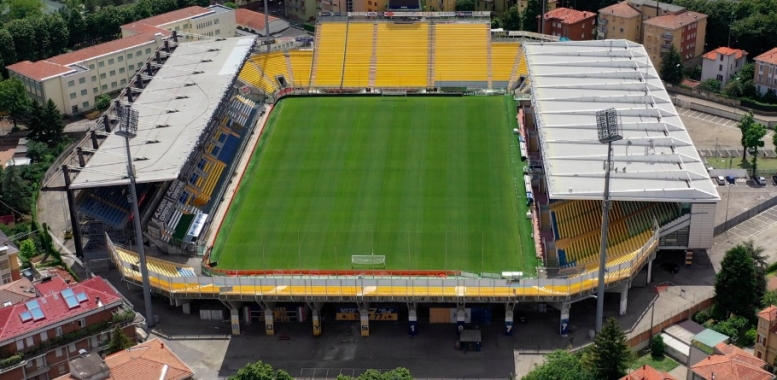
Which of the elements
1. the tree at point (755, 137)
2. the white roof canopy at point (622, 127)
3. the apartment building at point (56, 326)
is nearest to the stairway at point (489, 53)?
the white roof canopy at point (622, 127)

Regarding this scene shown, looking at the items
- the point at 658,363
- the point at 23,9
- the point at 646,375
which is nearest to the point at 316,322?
the point at 646,375

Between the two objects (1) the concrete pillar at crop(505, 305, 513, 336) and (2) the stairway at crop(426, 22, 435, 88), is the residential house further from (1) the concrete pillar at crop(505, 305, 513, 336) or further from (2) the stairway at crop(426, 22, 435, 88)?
(2) the stairway at crop(426, 22, 435, 88)

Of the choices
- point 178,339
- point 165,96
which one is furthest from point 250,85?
point 178,339

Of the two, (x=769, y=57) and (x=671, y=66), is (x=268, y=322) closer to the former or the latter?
(x=671, y=66)

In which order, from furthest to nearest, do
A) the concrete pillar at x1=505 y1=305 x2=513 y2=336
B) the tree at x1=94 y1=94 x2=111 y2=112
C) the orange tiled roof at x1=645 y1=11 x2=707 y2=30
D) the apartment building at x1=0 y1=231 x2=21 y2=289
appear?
→ 1. the orange tiled roof at x1=645 y1=11 x2=707 y2=30
2. the tree at x1=94 y1=94 x2=111 y2=112
3. the apartment building at x1=0 y1=231 x2=21 y2=289
4. the concrete pillar at x1=505 y1=305 x2=513 y2=336

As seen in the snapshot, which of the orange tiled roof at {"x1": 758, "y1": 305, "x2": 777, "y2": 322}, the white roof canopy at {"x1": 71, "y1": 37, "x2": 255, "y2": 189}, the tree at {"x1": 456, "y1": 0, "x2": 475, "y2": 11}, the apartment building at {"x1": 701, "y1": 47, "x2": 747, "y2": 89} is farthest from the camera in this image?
the tree at {"x1": 456, "y1": 0, "x2": 475, "y2": 11}

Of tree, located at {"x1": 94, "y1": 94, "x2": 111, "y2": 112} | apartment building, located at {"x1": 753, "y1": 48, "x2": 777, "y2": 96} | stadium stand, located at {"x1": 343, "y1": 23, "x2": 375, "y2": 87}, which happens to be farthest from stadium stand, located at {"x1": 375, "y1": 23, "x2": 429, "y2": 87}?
apartment building, located at {"x1": 753, "y1": 48, "x2": 777, "y2": 96}

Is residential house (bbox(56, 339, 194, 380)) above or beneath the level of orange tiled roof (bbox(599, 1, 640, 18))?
beneath
